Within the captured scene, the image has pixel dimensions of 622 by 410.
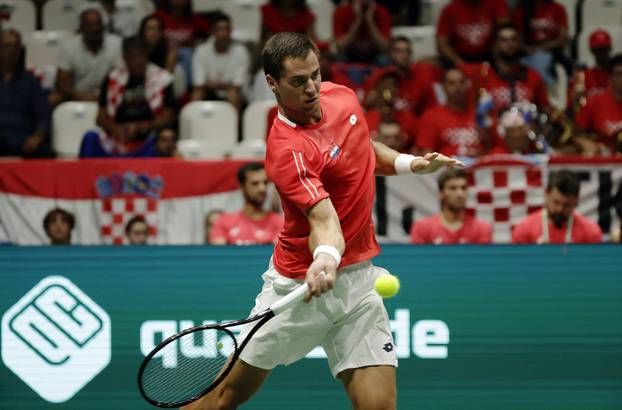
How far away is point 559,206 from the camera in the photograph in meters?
8.16

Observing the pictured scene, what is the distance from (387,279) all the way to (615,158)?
15.2ft

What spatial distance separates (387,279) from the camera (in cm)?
464

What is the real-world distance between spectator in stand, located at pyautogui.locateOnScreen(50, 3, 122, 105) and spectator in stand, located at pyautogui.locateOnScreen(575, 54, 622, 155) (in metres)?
4.86

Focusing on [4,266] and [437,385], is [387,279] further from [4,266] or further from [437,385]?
[4,266]

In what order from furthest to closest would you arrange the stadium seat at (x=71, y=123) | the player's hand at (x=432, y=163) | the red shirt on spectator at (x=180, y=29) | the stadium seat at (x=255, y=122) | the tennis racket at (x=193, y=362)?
the red shirt on spectator at (x=180, y=29) < the stadium seat at (x=71, y=123) < the stadium seat at (x=255, y=122) < the player's hand at (x=432, y=163) < the tennis racket at (x=193, y=362)

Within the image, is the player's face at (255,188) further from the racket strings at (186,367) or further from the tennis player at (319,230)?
the tennis player at (319,230)

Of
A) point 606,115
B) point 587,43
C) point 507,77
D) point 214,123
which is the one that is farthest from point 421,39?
point 214,123

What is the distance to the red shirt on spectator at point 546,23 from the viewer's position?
1183cm

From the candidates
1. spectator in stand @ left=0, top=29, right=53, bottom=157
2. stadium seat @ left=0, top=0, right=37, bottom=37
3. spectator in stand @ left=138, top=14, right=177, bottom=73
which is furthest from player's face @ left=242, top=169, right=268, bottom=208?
stadium seat @ left=0, top=0, right=37, bottom=37

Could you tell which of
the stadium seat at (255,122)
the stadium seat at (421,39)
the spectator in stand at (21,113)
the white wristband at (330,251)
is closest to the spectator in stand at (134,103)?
the spectator in stand at (21,113)

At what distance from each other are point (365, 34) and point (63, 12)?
3.53 m

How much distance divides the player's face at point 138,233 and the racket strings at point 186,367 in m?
2.64

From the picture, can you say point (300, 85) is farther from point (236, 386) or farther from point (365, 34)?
point (365, 34)

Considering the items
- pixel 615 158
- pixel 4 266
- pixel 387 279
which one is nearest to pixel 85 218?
pixel 4 266
